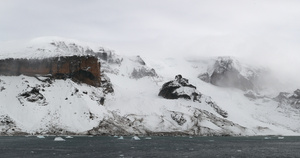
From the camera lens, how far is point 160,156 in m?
107

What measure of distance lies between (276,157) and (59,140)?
10414cm

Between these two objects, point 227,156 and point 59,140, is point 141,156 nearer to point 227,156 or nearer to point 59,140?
point 227,156

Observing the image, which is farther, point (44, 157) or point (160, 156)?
point (160, 156)

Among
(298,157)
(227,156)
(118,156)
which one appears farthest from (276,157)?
(118,156)

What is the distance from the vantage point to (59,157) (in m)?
99.4

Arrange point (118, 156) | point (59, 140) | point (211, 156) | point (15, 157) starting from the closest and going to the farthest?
point (15, 157) → point (118, 156) → point (211, 156) → point (59, 140)

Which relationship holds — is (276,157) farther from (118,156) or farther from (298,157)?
(118,156)

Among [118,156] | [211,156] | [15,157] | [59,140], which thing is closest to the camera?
[15,157]

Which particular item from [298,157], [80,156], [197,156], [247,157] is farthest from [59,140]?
[298,157]

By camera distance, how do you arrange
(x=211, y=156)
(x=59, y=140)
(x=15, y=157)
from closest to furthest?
(x=15, y=157) → (x=211, y=156) → (x=59, y=140)

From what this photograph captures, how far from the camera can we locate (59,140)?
559ft

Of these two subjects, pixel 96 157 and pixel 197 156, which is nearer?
pixel 96 157

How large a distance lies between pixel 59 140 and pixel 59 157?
243ft

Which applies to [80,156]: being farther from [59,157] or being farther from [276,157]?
[276,157]
